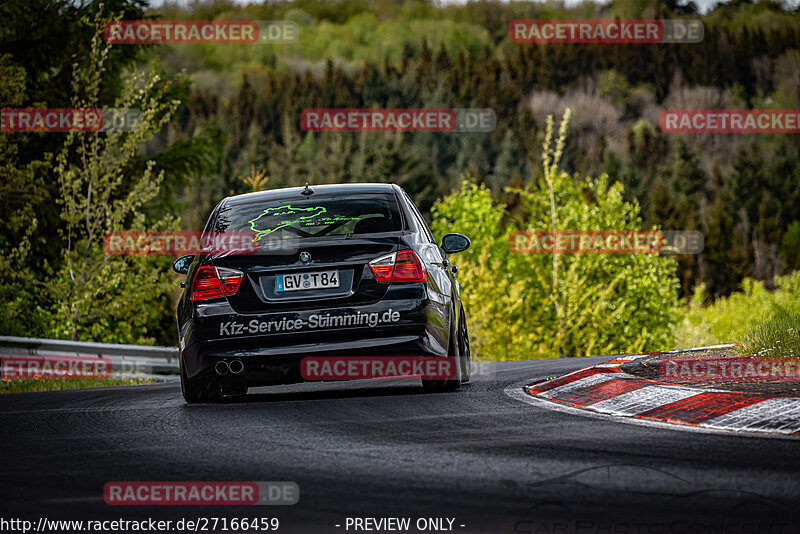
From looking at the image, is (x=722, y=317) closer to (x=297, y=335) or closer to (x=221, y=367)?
(x=297, y=335)

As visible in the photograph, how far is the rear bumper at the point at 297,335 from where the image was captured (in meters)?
8.22

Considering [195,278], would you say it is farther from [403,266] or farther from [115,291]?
[115,291]

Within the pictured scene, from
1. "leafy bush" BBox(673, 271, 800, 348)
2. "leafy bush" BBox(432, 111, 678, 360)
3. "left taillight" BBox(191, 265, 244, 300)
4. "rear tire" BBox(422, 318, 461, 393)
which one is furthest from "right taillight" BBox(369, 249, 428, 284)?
"leafy bush" BBox(673, 271, 800, 348)

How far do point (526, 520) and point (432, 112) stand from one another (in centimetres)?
14935

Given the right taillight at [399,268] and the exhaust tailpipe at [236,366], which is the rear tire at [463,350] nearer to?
the right taillight at [399,268]

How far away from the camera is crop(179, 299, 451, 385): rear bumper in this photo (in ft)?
27.0

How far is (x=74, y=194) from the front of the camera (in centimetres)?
2166

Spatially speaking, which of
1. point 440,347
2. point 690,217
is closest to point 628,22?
point 690,217

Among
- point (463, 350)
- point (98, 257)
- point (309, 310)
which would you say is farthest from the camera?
point (98, 257)

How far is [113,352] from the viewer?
1636 cm

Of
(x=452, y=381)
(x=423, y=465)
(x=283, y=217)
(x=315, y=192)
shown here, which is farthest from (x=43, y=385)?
(x=423, y=465)

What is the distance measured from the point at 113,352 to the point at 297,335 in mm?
8825

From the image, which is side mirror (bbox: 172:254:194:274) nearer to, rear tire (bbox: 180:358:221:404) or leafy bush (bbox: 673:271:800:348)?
rear tire (bbox: 180:358:221:404)

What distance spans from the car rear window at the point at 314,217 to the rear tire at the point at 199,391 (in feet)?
3.87
